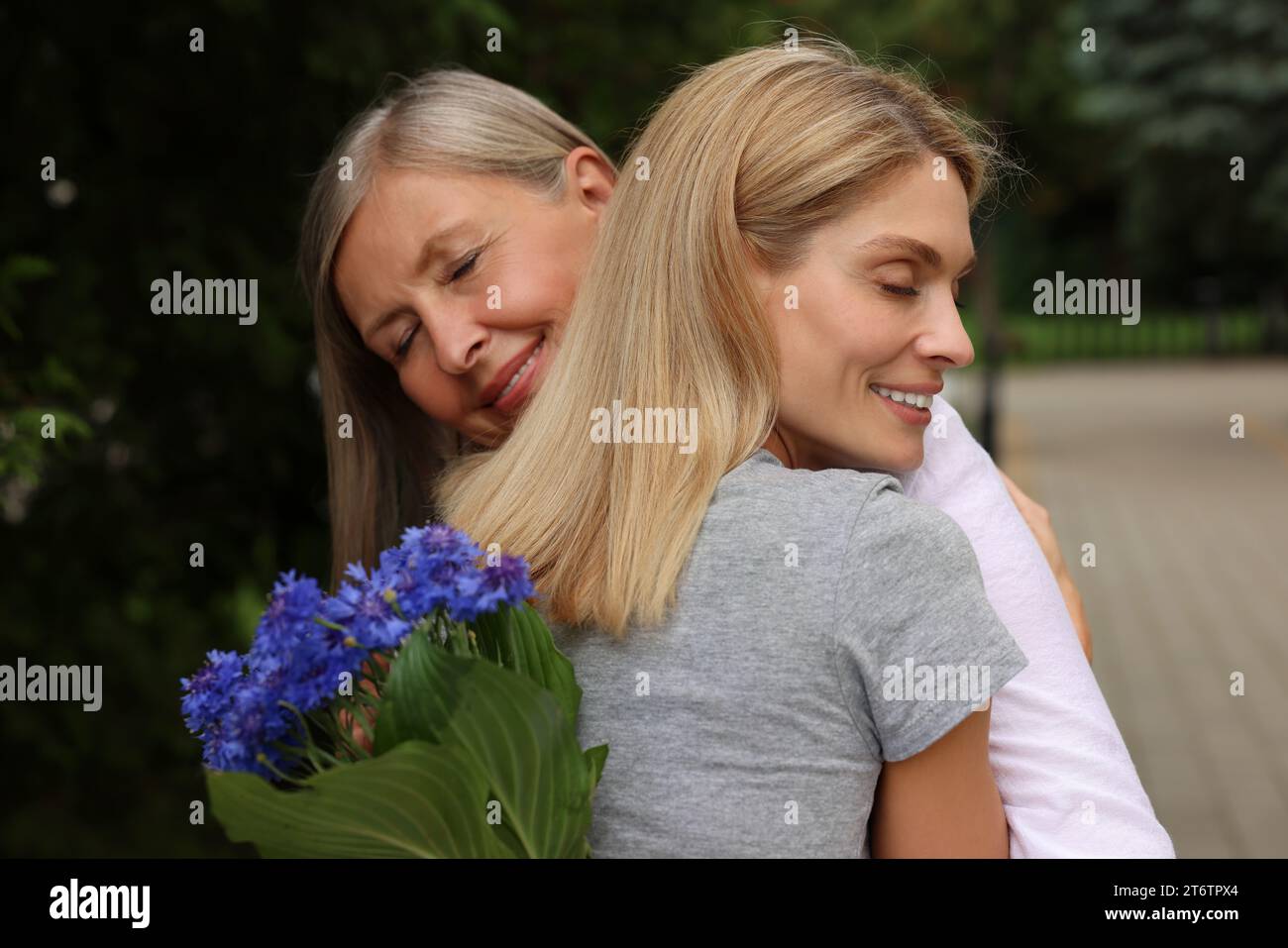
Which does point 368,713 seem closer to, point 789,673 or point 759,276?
point 789,673

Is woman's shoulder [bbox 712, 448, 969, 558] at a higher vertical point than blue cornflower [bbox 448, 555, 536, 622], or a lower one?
higher

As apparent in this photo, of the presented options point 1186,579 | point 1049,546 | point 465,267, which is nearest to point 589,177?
point 465,267

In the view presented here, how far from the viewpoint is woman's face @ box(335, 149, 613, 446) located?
2.09m

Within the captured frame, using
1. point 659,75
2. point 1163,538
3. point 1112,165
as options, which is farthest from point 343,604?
point 1112,165

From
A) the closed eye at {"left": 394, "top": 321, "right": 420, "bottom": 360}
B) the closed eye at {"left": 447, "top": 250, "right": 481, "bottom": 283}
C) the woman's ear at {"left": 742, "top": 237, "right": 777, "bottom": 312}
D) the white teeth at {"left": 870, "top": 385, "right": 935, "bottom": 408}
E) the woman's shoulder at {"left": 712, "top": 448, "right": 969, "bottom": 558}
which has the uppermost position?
the closed eye at {"left": 447, "top": 250, "right": 481, "bottom": 283}

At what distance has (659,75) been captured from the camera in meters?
4.66

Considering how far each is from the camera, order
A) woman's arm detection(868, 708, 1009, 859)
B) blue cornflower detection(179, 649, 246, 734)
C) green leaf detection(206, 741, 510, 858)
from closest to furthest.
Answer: green leaf detection(206, 741, 510, 858), blue cornflower detection(179, 649, 246, 734), woman's arm detection(868, 708, 1009, 859)

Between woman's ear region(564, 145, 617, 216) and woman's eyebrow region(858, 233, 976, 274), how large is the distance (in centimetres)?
66

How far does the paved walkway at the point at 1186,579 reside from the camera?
21.1 feet

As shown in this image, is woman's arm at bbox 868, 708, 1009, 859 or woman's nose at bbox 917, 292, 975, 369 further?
woman's nose at bbox 917, 292, 975, 369

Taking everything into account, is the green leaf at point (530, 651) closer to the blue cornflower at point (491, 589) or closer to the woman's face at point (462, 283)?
the blue cornflower at point (491, 589)

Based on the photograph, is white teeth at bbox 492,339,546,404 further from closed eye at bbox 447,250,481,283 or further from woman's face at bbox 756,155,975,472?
woman's face at bbox 756,155,975,472

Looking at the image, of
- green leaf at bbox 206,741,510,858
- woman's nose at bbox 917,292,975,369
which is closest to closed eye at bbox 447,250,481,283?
woman's nose at bbox 917,292,975,369
